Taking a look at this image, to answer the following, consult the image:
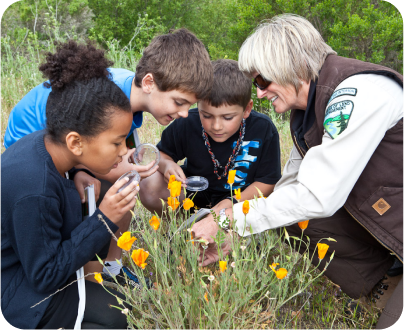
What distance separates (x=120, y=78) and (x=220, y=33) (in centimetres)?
1167

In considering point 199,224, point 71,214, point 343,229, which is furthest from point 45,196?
point 343,229

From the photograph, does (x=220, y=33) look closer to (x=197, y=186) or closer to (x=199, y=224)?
(x=197, y=186)

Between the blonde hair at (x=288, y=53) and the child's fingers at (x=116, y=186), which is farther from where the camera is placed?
the blonde hair at (x=288, y=53)

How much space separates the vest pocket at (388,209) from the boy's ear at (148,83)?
1.54 metres

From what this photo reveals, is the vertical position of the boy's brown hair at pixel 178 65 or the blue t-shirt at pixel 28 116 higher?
the boy's brown hair at pixel 178 65

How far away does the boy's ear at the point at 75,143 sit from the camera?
1704 mm

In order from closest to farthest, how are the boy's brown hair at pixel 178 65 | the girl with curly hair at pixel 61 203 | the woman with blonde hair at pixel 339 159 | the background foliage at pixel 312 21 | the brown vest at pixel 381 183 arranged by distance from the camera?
the girl with curly hair at pixel 61 203, the woman with blonde hair at pixel 339 159, the brown vest at pixel 381 183, the boy's brown hair at pixel 178 65, the background foliage at pixel 312 21

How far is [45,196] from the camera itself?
1.59 m

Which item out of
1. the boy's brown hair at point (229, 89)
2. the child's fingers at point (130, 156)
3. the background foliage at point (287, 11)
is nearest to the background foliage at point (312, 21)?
the background foliage at point (287, 11)

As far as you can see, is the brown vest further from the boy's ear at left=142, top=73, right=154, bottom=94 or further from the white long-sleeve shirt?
the boy's ear at left=142, top=73, right=154, bottom=94

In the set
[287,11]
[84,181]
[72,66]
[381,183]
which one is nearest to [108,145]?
[72,66]

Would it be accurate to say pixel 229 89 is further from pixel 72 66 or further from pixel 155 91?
pixel 72 66

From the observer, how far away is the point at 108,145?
179 centimetres

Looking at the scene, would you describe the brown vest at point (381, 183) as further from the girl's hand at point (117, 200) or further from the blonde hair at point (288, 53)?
the girl's hand at point (117, 200)
